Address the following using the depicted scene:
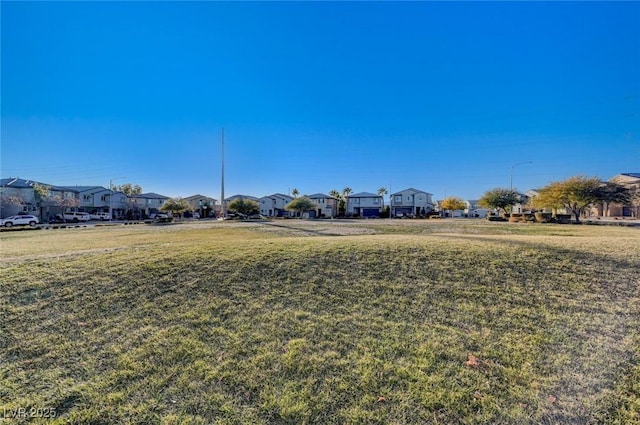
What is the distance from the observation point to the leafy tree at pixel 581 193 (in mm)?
28875

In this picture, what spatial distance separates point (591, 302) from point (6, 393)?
28.1ft

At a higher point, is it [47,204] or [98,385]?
[47,204]

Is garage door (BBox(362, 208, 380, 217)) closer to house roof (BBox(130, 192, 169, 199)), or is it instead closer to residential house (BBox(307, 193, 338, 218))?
residential house (BBox(307, 193, 338, 218))

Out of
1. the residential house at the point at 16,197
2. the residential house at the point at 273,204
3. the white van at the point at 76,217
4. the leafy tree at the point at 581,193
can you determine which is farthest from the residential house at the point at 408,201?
the residential house at the point at 16,197

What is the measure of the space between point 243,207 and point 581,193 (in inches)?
1694

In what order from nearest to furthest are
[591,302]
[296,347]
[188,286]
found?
[296,347] < [591,302] < [188,286]

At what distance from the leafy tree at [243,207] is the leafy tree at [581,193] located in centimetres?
4023

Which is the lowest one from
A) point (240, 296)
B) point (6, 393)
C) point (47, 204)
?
point (6, 393)

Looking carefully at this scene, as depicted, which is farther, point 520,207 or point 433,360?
point 520,207

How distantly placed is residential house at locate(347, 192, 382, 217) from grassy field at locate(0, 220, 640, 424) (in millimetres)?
58910

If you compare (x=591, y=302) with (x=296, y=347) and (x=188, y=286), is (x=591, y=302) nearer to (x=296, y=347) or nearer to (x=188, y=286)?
(x=296, y=347)

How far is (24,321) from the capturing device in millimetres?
4848

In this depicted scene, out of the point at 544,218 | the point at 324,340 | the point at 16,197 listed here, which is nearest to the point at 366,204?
the point at 544,218

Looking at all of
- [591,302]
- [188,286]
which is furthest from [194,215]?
[591,302]
